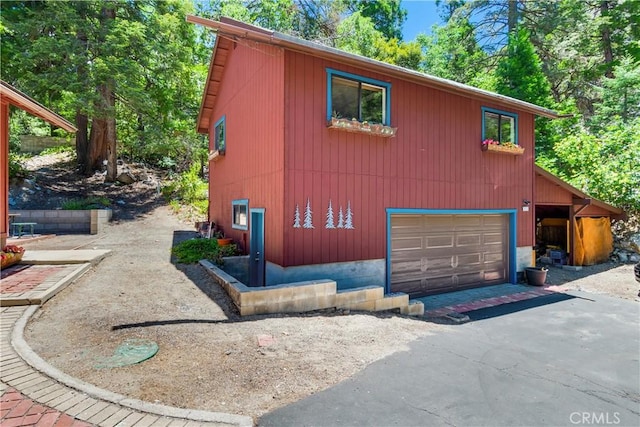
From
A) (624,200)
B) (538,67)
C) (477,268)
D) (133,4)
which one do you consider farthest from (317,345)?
(538,67)

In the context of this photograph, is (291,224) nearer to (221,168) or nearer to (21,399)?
(21,399)

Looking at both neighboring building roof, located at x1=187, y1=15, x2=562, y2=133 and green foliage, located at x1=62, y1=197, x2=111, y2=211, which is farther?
green foliage, located at x1=62, y1=197, x2=111, y2=211

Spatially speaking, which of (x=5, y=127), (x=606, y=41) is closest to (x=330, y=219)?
(x=5, y=127)

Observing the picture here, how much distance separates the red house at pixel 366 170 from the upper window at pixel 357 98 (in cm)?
2

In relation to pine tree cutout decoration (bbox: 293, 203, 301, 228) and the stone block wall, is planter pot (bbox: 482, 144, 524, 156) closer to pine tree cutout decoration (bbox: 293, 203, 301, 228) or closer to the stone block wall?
pine tree cutout decoration (bbox: 293, 203, 301, 228)

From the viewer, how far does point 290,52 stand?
6.46m

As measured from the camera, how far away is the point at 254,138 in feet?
26.7

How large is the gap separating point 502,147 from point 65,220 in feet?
50.7

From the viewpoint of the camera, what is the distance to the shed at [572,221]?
36.2 ft

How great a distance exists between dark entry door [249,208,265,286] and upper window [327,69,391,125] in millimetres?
2839

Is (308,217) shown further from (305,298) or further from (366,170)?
(366,170)

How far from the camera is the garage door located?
8.10 meters

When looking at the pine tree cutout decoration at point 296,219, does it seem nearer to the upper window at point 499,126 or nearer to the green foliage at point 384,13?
the upper window at point 499,126

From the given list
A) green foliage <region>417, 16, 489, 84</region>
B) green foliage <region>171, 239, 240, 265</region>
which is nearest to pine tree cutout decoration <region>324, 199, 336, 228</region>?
green foliage <region>171, 239, 240, 265</region>
